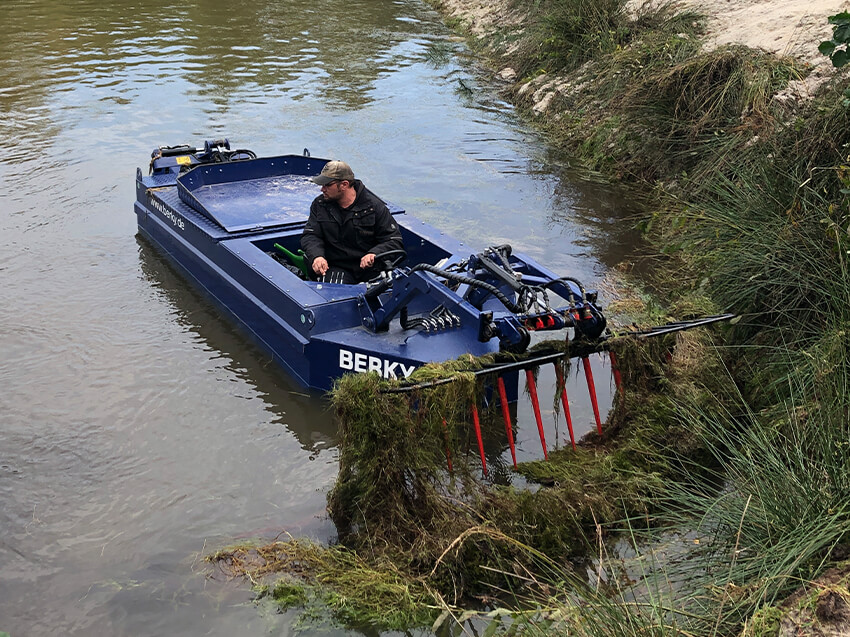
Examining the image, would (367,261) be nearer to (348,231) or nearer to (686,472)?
(348,231)

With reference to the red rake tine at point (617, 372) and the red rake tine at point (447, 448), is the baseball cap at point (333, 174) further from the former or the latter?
the red rake tine at point (447, 448)

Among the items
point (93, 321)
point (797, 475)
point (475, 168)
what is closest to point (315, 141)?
point (475, 168)

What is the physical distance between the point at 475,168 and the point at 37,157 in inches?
245

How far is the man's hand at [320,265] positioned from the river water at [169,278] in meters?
0.93

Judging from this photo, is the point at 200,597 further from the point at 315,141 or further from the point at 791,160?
the point at 315,141

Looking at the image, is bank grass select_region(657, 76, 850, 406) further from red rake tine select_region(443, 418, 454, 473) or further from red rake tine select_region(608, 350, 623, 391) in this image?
red rake tine select_region(443, 418, 454, 473)

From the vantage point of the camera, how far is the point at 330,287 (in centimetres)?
731

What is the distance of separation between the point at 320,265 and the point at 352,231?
471mm

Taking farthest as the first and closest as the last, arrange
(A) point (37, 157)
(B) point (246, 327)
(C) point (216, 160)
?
(A) point (37, 157) → (C) point (216, 160) → (B) point (246, 327)

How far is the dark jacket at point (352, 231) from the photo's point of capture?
7.79 meters

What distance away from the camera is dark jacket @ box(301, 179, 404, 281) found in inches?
307

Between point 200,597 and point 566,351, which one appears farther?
point 566,351

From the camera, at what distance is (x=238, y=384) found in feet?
24.6

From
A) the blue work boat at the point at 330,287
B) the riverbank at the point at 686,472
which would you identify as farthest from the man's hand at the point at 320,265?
the riverbank at the point at 686,472
